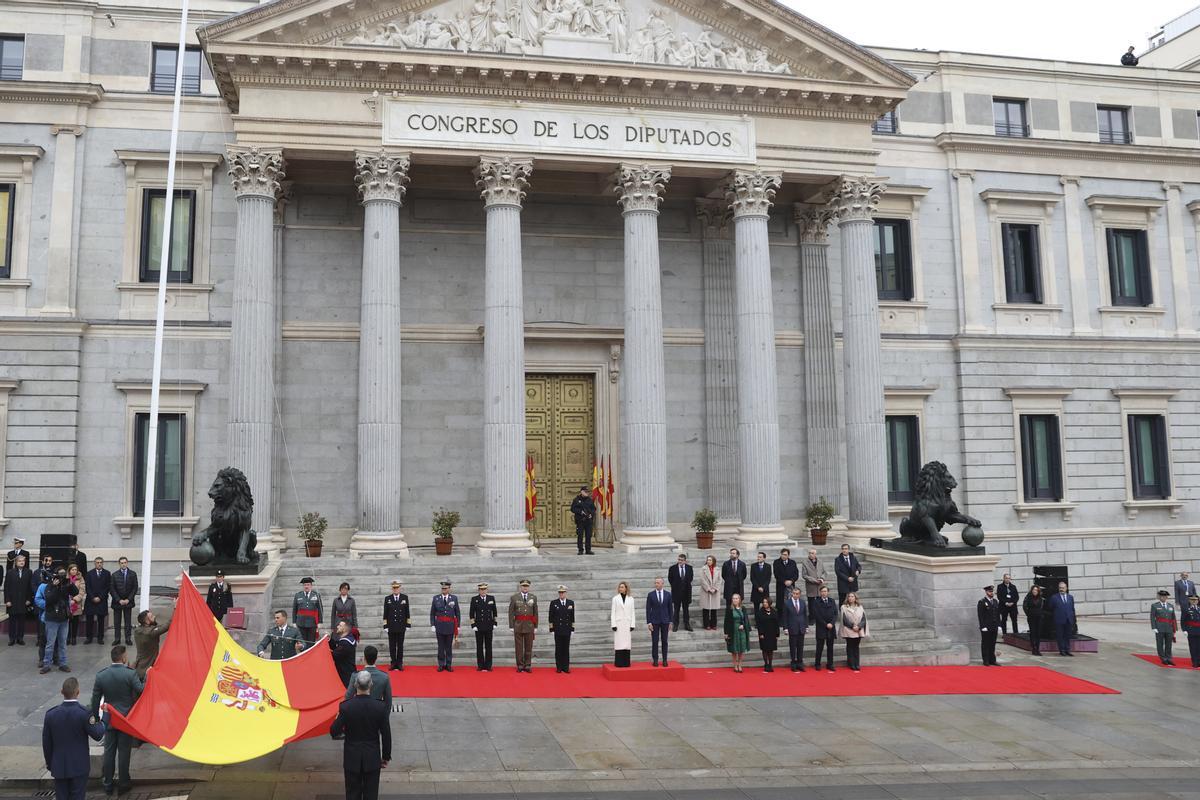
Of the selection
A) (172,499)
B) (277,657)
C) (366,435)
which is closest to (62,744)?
(277,657)

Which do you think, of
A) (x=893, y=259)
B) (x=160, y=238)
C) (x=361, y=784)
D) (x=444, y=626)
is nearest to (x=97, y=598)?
(x=444, y=626)

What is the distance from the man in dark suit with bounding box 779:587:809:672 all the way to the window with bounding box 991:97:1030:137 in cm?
2118

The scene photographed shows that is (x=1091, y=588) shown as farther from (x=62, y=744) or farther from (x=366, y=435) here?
(x=62, y=744)

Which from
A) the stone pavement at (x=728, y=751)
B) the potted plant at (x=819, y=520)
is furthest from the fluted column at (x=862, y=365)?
the stone pavement at (x=728, y=751)

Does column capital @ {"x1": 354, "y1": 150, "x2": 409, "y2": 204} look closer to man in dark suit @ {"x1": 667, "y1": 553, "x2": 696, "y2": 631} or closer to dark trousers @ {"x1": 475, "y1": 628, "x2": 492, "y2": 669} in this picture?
dark trousers @ {"x1": 475, "y1": 628, "x2": 492, "y2": 669}

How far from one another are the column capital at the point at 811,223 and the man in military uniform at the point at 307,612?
19621 millimetres

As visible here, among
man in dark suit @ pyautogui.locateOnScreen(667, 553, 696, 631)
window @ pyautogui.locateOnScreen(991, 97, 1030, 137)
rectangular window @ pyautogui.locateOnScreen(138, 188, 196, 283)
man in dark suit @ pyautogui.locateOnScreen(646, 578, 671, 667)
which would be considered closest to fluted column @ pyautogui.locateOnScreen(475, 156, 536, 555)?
man in dark suit @ pyautogui.locateOnScreen(667, 553, 696, 631)

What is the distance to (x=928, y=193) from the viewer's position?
104ft

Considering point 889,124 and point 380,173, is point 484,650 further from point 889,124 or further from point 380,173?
point 889,124

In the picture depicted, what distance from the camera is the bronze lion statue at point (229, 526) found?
1948 centimetres

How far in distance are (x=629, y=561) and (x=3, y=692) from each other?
517 inches

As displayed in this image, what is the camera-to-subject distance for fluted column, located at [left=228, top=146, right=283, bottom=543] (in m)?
22.9

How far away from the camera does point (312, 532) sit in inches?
965

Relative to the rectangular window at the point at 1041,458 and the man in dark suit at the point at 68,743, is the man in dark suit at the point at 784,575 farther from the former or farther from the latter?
the rectangular window at the point at 1041,458
